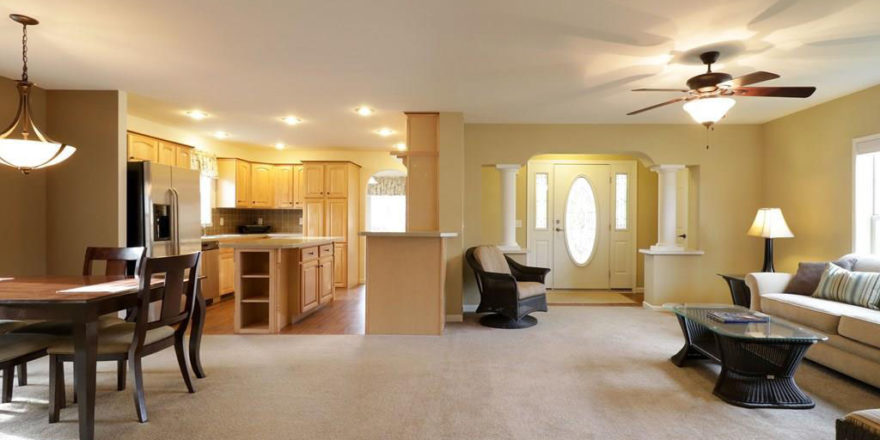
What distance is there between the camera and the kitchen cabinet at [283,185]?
7.23 meters

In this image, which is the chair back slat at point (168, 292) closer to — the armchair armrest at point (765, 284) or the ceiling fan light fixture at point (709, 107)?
the ceiling fan light fixture at point (709, 107)

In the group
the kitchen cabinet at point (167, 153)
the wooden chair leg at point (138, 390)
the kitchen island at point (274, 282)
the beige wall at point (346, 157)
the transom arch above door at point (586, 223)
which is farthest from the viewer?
the beige wall at point (346, 157)

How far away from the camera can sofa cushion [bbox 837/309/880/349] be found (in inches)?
107

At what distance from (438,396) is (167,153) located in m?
4.76

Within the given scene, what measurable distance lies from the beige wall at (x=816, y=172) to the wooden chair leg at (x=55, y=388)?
6.51 m

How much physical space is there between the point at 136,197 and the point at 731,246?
695 centimetres

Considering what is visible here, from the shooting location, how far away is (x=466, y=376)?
3094 millimetres

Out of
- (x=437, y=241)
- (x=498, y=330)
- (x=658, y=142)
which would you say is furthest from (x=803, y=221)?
(x=437, y=241)

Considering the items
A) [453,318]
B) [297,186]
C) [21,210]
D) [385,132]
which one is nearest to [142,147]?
[21,210]

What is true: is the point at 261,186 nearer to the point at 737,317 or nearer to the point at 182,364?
the point at 182,364

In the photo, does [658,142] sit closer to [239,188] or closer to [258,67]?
[258,67]

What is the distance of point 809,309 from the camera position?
10.8 ft

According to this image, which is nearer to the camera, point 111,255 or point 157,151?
point 111,255

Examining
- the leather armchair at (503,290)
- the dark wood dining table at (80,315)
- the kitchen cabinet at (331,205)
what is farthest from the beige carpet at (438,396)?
the kitchen cabinet at (331,205)
